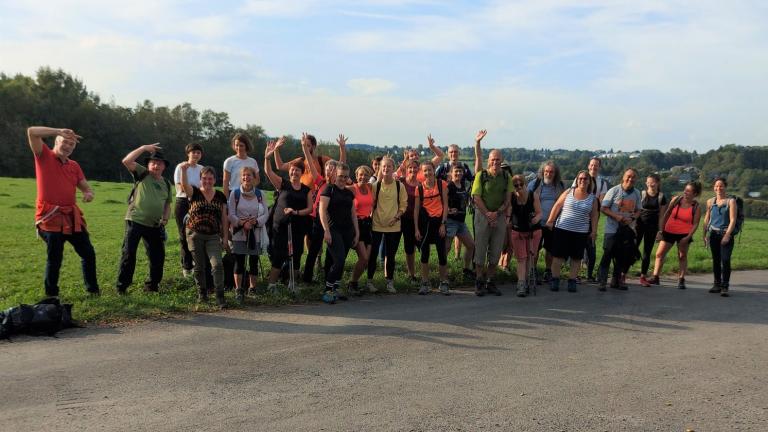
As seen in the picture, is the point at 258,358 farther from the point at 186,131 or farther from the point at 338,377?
the point at 186,131

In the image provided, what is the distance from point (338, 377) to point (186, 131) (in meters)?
85.3

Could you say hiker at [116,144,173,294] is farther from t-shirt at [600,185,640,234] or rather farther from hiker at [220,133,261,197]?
t-shirt at [600,185,640,234]

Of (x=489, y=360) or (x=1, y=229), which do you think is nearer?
(x=489, y=360)

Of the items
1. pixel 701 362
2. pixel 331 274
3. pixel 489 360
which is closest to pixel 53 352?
pixel 331 274

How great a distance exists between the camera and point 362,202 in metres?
9.21

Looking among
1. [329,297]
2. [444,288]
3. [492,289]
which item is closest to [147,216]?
[329,297]

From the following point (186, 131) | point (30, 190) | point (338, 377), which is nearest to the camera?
point (338, 377)

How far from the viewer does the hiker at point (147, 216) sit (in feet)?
27.0

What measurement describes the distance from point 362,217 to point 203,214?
2.49m

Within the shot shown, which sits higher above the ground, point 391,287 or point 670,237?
point 670,237

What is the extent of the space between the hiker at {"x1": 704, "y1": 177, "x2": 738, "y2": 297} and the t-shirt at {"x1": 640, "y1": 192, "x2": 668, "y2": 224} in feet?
2.58

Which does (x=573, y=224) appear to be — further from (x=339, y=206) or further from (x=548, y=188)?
(x=339, y=206)

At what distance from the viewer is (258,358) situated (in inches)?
232

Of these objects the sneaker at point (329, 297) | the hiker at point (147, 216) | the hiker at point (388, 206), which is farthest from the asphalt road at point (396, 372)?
the hiker at point (147, 216)
